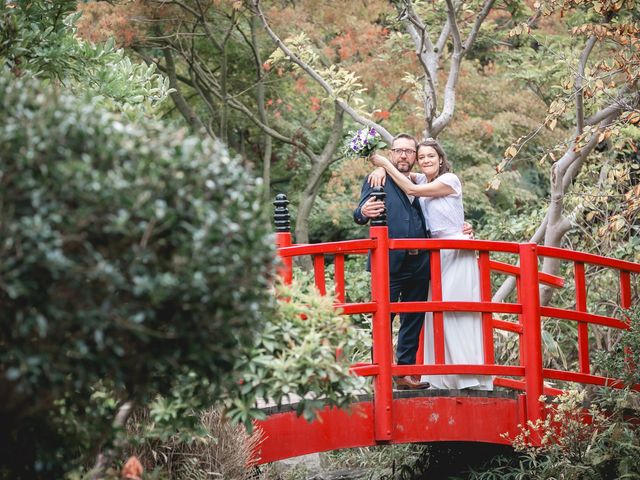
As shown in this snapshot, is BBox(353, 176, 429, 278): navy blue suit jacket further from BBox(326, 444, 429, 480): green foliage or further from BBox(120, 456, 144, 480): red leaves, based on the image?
BBox(120, 456, 144, 480): red leaves

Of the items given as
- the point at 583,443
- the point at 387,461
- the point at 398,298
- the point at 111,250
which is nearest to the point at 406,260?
the point at 398,298

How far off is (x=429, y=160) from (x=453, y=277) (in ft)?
2.67

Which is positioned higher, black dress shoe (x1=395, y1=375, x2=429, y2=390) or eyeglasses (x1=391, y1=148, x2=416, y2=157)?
eyeglasses (x1=391, y1=148, x2=416, y2=157)

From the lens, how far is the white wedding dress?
256 inches

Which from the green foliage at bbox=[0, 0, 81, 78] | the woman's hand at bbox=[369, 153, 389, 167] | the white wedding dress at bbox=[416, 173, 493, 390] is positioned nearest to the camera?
the green foliage at bbox=[0, 0, 81, 78]

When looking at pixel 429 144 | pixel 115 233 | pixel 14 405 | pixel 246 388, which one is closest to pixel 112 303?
pixel 115 233

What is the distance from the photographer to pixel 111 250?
10.7ft

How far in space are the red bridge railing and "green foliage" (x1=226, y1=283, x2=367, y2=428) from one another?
1.06 m

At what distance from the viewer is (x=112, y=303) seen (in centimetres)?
323

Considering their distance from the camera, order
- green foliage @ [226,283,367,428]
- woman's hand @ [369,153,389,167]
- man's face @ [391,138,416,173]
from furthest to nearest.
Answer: man's face @ [391,138,416,173] < woman's hand @ [369,153,389,167] < green foliage @ [226,283,367,428]

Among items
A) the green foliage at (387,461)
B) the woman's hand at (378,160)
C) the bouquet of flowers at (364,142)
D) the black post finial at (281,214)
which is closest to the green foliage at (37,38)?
the black post finial at (281,214)

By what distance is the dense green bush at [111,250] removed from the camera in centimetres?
313

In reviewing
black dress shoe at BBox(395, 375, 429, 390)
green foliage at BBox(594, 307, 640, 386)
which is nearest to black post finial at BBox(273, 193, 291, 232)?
black dress shoe at BBox(395, 375, 429, 390)

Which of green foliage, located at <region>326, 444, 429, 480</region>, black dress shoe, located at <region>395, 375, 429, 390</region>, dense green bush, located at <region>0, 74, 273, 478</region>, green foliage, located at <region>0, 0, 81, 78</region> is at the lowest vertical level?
green foliage, located at <region>326, 444, 429, 480</region>
